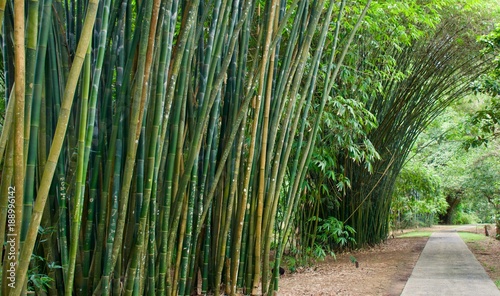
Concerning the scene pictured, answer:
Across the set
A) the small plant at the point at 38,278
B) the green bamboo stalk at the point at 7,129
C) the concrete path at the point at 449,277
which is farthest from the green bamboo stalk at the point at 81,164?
the concrete path at the point at 449,277

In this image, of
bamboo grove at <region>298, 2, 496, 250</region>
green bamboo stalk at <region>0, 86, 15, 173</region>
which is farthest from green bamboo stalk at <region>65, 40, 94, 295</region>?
bamboo grove at <region>298, 2, 496, 250</region>

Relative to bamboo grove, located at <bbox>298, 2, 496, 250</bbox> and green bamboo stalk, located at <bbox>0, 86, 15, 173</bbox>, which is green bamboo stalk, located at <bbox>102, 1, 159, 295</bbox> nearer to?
green bamboo stalk, located at <bbox>0, 86, 15, 173</bbox>

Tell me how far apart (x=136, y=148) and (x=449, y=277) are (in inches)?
155

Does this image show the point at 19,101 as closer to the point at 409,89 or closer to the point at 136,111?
the point at 136,111

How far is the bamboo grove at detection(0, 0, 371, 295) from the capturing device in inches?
56.0

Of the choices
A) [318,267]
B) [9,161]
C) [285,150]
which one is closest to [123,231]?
[9,161]

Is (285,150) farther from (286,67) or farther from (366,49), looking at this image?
(366,49)

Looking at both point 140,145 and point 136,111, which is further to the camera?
point 140,145

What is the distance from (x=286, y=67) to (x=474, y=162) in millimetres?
10387

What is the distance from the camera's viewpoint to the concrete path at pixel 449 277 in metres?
3.93

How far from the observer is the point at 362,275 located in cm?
505

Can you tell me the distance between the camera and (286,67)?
2.75 meters

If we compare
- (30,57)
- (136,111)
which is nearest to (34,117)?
(30,57)

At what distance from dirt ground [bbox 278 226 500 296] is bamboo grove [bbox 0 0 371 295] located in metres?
1.47
